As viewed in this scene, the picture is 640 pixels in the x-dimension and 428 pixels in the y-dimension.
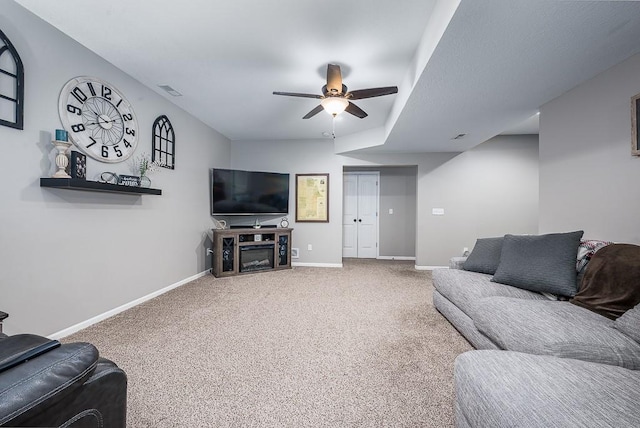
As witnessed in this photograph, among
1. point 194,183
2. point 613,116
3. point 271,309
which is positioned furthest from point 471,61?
point 194,183

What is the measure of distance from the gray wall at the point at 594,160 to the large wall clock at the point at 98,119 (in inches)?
172

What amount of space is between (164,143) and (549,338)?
4.04 meters

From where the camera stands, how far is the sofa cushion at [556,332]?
1.18m

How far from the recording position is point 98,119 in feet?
7.91

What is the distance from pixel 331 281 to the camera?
3990 millimetres

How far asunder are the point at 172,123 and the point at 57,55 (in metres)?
1.39

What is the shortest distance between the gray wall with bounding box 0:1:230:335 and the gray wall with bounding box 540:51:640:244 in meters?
4.40

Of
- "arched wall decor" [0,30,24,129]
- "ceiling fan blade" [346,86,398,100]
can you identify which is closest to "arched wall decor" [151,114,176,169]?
"arched wall decor" [0,30,24,129]

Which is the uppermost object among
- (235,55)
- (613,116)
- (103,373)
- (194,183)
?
(235,55)

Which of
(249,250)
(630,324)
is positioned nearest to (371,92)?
(630,324)

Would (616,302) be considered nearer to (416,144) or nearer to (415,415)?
(415,415)

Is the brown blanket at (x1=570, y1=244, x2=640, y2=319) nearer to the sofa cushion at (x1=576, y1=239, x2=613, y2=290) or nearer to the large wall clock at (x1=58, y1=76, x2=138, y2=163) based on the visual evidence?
the sofa cushion at (x1=576, y1=239, x2=613, y2=290)

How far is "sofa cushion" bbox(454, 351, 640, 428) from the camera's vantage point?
77cm

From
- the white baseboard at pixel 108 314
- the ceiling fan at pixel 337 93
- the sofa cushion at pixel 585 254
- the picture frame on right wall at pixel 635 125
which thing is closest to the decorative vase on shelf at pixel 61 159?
the white baseboard at pixel 108 314
